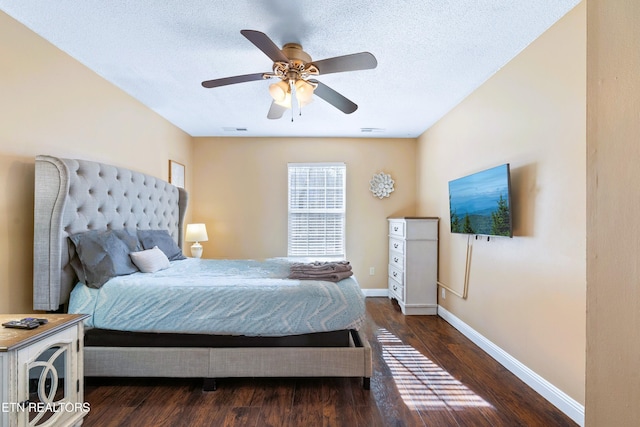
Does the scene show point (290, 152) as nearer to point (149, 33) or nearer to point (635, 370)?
point (149, 33)

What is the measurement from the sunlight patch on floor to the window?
2.22m

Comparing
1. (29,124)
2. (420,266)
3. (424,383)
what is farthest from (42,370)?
(420,266)

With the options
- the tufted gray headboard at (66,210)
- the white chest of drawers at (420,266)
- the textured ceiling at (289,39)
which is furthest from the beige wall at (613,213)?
the white chest of drawers at (420,266)

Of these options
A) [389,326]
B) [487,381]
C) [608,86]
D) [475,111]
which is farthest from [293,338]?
[475,111]

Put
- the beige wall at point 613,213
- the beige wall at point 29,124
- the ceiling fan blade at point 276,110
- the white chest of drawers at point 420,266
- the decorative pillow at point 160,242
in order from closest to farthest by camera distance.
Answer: the beige wall at point 613,213
the beige wall at point 29,124
the ceiling fan blade at point 276,110
the decorative pillow at point 160,242
the white chest of drawers at point 420,266

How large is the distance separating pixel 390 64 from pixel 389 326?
9.10 feet

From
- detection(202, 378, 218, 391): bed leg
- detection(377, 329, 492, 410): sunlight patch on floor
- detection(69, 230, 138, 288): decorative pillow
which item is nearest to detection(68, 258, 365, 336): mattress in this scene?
detection(69, 230, 138, 288): decorative pillow

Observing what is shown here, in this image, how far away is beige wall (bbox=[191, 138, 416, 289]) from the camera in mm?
4965

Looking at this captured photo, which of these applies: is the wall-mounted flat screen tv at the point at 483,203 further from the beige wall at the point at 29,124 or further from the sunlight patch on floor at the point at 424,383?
the beige wall at the point at 29,124

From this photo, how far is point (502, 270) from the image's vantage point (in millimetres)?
2723

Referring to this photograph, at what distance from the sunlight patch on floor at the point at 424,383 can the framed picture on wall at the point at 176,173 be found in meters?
3.37

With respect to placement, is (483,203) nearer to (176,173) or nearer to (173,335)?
(173,335)

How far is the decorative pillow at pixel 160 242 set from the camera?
311cm

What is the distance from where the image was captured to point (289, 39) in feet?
7.37
